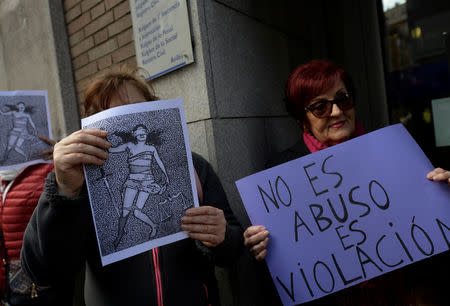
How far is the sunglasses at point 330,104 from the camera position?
5.03ft

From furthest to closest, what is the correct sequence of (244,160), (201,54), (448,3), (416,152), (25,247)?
(448,3) → (244,160) → (201,54) → (416,152) → (25,247)

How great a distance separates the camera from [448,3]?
2.19m

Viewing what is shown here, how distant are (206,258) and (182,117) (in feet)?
1.99

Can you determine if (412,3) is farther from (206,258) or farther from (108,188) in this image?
(108,188)

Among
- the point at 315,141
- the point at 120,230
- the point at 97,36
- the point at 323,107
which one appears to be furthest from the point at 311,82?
the point at 97,36

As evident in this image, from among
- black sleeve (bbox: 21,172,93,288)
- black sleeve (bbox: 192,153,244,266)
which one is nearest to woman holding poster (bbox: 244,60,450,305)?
black sleeve (bbox: 192,153,244,266)

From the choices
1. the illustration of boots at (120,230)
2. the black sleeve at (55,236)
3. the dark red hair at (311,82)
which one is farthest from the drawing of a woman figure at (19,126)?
the dark red hair at (311,82)

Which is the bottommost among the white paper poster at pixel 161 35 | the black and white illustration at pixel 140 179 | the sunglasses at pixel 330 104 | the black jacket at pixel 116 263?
the black jacket at pixel 116 263

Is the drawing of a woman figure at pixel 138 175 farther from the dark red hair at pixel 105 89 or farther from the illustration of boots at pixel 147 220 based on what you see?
the dark red hair at pixel 105 89

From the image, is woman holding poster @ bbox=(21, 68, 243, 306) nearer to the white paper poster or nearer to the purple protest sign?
the purple protest sign

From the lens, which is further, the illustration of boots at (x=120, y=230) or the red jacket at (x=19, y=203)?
the red jacket at (x=19, y=203)

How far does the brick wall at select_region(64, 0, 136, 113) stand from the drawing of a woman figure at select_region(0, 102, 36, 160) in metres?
0.84

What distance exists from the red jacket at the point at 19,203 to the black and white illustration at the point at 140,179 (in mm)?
1156

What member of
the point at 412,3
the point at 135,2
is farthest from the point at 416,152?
the point at 135,2
